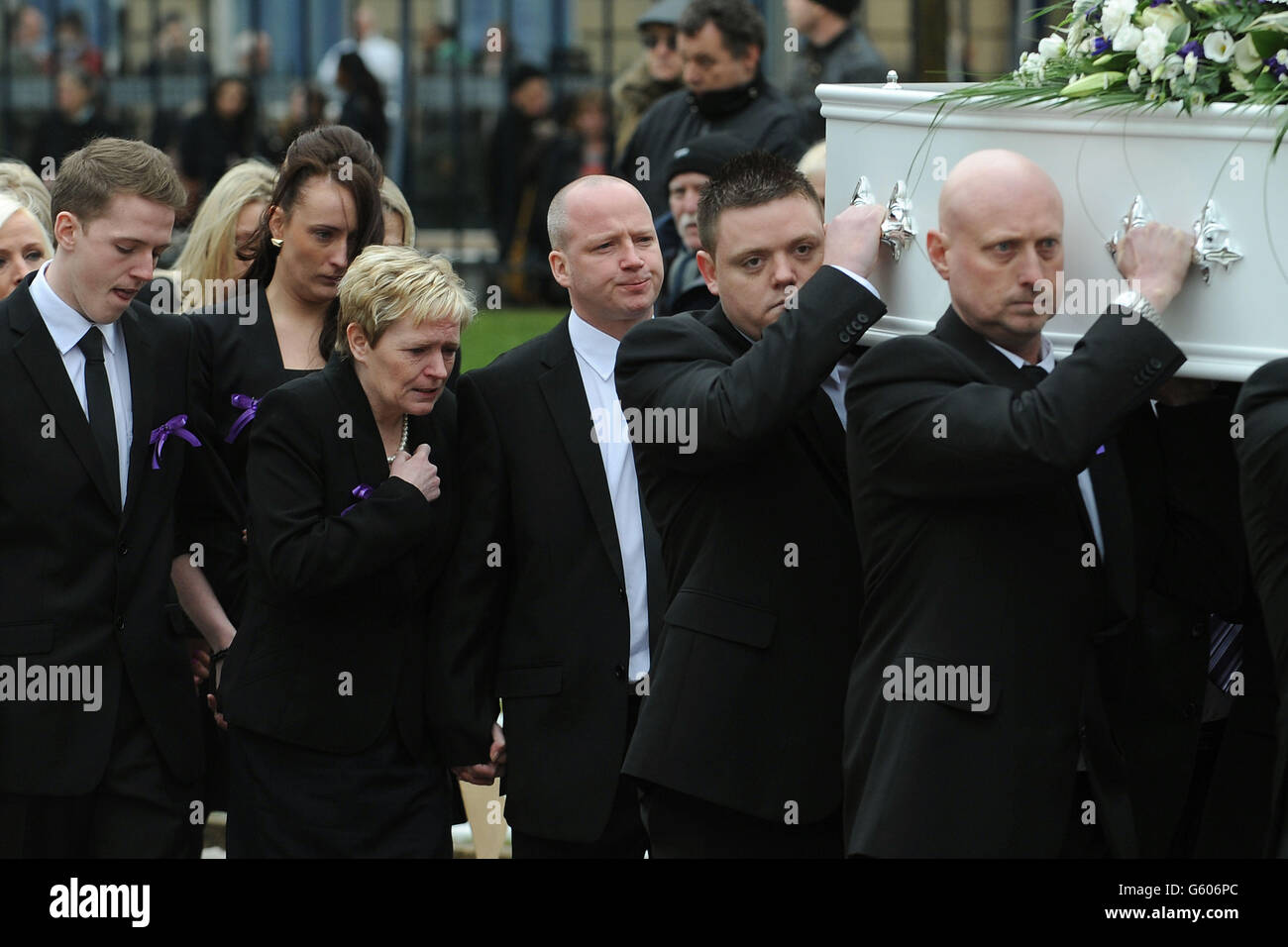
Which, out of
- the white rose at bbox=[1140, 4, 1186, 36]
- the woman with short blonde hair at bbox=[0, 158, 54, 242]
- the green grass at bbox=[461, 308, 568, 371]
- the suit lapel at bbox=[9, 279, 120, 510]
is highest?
the white rose at bbox=[1140, 4, 1186, 36]

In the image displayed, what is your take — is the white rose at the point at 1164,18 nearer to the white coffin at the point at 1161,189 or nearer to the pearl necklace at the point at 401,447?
the white coffin at the point at 1161,189

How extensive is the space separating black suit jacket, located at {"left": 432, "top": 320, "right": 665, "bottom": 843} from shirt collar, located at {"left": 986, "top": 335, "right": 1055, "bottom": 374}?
106 cm

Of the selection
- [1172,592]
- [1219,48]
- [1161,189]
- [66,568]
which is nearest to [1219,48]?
[1219,48]

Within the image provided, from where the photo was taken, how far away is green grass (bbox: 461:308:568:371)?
11.8m

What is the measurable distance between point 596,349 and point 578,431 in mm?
200

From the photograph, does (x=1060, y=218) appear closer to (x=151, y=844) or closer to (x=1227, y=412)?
(x=1227, y=412)

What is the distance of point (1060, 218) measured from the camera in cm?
371

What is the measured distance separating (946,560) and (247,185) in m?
2.83

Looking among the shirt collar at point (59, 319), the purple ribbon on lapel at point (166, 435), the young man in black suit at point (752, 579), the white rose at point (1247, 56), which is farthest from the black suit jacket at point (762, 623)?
the shirt collar at point (59, 319)

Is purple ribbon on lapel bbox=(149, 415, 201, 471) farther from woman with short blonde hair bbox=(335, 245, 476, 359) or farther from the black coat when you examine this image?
the black coat

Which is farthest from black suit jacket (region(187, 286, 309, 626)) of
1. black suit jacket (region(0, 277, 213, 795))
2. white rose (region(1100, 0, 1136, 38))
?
white rose (region(1100, 0, 1136, 38))

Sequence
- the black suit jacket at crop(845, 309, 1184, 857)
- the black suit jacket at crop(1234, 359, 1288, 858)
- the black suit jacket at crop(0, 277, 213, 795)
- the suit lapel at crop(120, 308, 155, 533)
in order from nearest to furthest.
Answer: the black suit jacket at crop(1234, 359, 1288, 858) → the black suit jacket at crop(845, 309, 1184, 857) → the black suit jacket at crop(0, 277, 213, 795) → the suit lapel at crop(120, 308, 155, 533)

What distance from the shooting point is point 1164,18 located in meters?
3.86

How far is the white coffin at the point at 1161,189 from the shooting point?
368 cm
